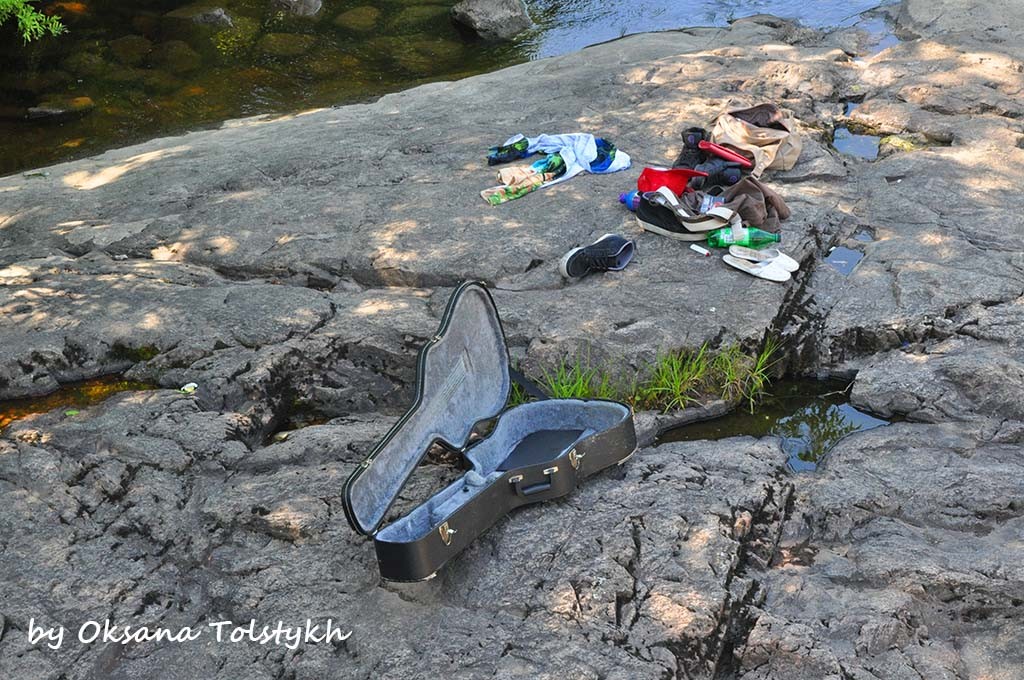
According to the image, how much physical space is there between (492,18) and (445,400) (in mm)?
8261

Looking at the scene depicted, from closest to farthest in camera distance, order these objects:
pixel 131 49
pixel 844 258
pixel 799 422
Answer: pixel 799 422 → pixel 844 258 → pixel 131 49

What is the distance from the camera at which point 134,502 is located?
3.50 m

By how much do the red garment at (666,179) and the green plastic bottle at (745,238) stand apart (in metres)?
0.54

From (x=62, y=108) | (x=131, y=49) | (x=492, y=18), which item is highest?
(x=131, y=49)

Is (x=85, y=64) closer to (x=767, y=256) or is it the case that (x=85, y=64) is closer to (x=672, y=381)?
(x=767, y=256)

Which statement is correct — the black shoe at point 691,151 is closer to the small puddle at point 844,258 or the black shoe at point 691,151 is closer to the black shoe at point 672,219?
the black shoe at point 672,219

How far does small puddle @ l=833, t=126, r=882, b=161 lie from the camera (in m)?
6.56

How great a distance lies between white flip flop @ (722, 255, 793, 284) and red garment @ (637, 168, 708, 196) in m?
0.77

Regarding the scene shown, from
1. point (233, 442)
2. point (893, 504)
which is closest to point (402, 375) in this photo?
point (233, 442)

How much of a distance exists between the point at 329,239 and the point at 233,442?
6.15 feet

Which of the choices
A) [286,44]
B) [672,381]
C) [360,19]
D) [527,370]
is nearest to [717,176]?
[672,381]

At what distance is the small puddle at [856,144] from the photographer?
6562 millimetres

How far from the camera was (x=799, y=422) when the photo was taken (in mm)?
4199

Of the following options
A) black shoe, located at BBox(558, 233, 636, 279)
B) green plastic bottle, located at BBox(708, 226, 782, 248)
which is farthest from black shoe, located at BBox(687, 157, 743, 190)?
black shoe, located at BBox(558, 233, 636, 279)
